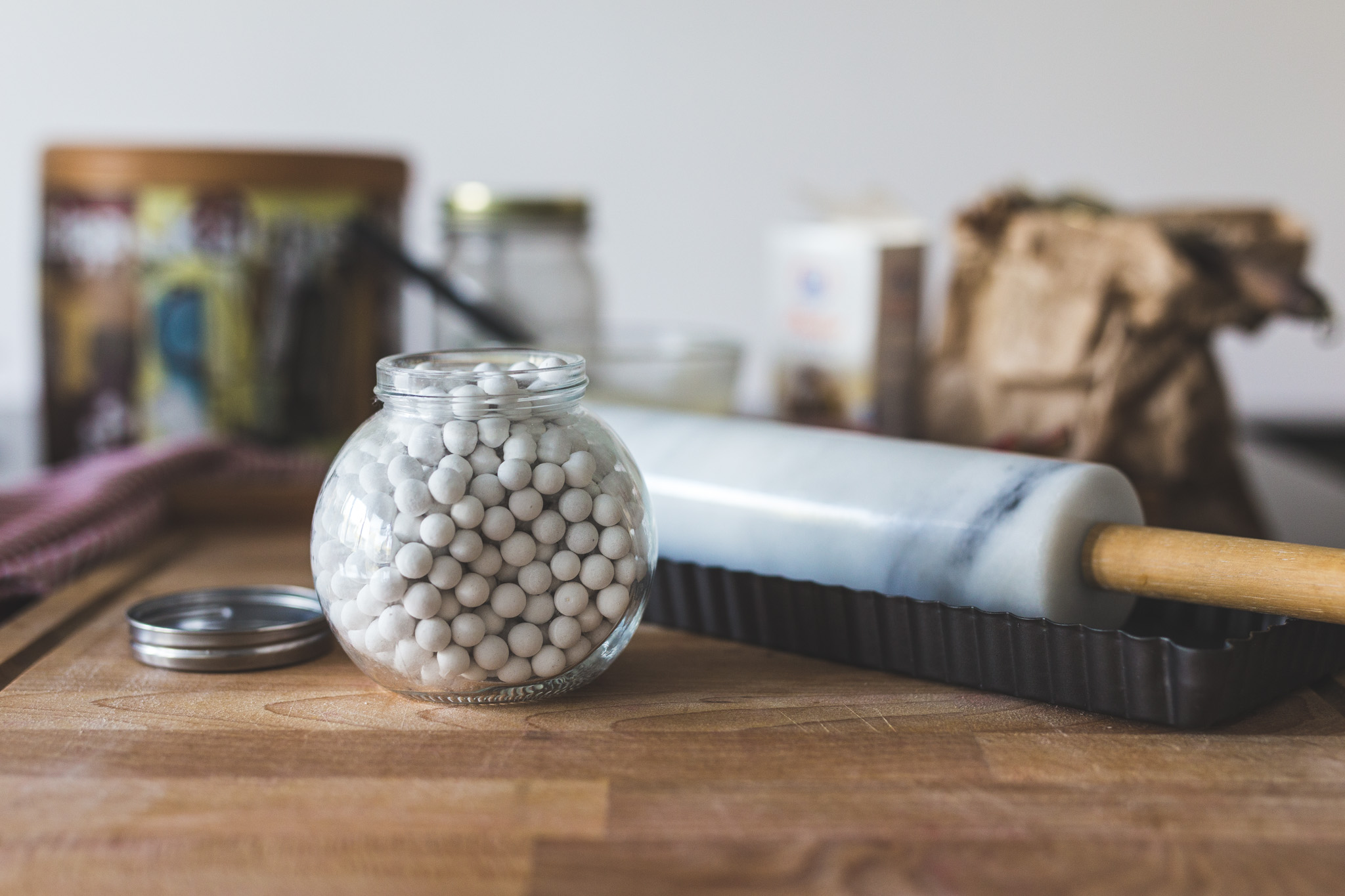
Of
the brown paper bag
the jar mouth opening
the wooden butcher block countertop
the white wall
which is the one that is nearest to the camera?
the wooden butcher block countertop

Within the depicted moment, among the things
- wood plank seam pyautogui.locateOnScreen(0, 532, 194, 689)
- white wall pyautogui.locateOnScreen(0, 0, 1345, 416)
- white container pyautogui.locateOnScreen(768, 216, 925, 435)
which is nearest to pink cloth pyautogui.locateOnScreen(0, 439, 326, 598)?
wood plank seam pyautogui.locateOnScreen(0, 532, 194, 689)

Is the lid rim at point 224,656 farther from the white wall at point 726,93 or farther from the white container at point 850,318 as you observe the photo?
the white wall at point 726,93

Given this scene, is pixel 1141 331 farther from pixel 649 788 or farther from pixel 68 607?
pixel 68 607

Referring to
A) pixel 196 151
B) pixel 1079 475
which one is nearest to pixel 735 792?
pixel 1079 475

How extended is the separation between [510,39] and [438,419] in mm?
1016

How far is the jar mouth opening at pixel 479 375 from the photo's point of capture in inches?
19.6

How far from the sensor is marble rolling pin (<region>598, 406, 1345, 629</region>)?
501 mm

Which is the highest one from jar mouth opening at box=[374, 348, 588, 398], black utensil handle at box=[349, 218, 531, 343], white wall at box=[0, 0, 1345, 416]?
white wall at box=[0, 0, 1345, 416]

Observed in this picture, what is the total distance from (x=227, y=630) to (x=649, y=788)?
0.24m

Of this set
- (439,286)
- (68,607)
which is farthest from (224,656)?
(439,286)

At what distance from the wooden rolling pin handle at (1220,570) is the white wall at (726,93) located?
0.97 meters

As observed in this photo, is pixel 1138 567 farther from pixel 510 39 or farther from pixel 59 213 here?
pixel 510 39

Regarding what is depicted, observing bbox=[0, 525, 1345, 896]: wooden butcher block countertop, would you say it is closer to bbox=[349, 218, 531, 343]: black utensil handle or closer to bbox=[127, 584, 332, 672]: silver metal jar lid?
bbox=[127, 584, 332, 672]: silver metal jar lid

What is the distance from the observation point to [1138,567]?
52cm
